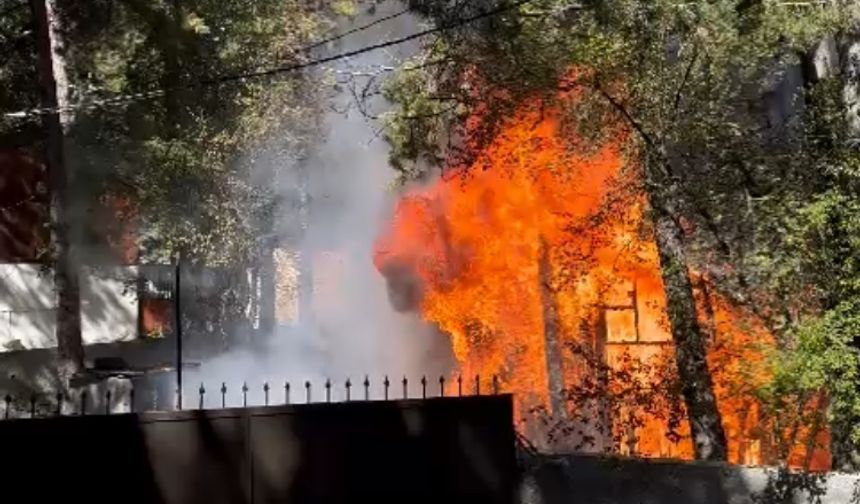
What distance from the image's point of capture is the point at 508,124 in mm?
15648

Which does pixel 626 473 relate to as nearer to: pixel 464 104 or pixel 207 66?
pixel 464 104

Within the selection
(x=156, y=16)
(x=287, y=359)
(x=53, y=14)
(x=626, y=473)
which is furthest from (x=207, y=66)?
(x=287, y=359)

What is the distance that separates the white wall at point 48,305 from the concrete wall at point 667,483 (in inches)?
539

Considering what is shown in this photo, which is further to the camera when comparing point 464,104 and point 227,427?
point 464,104

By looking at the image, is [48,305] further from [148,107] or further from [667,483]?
[667,483]

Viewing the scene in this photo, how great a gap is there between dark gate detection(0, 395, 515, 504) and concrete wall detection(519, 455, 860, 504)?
0.76 m

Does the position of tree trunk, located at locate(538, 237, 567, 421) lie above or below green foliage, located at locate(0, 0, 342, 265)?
below

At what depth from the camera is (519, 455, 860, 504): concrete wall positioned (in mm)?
10203

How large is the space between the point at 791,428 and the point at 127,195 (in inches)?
545

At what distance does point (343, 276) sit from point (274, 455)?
3702cm

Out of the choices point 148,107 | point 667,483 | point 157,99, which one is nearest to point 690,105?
point 667,483

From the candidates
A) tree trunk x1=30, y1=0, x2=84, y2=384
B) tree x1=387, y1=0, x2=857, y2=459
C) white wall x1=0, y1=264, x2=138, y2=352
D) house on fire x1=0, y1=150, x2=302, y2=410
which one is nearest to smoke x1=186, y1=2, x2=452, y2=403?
house on fire x1=0, y1=150, x2=302, y2=410

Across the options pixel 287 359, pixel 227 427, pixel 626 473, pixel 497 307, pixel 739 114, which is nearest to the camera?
pixel 227 427

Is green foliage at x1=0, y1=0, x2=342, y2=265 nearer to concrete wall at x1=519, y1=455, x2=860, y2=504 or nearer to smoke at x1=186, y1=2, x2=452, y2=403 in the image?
smoke at x1=186, y1=2, x2=452, y2=403
